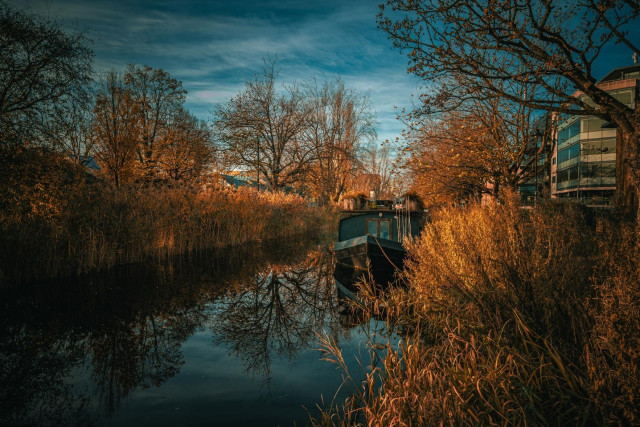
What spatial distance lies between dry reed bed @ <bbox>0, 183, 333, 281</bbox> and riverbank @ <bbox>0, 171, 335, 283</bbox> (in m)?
0.02

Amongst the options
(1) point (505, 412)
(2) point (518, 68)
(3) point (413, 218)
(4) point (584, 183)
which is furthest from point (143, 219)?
(4) point (584, 183)

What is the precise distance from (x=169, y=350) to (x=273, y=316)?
2296 millimetres

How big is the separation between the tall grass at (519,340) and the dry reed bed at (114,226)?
757 centimetres

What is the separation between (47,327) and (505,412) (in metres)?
6.99

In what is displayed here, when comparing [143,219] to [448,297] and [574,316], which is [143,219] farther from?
[574,316]

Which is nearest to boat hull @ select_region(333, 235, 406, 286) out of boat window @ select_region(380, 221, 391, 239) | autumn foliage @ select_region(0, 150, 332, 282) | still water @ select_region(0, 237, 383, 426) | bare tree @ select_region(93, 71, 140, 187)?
still water @ select_region(0, 237, 383, 426)

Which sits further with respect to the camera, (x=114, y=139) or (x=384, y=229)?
(x=114, y=139)

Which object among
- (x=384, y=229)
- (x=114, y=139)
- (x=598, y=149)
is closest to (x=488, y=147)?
(x=384, y=229)

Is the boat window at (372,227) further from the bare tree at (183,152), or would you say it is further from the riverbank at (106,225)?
the bare tree at (183,152)

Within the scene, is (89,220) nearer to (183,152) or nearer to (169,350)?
(169,350)

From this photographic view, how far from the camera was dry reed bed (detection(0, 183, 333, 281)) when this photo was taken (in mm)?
8398

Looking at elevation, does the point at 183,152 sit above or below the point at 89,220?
above

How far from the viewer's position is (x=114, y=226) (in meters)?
10.7

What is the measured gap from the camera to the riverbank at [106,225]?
8.13 m
